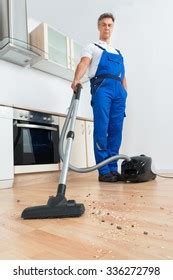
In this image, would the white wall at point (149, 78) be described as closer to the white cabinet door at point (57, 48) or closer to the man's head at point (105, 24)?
the white cabinet door at point (57, 48)

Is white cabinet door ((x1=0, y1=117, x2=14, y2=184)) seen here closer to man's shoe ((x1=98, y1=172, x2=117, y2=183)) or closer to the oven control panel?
the oven control panel

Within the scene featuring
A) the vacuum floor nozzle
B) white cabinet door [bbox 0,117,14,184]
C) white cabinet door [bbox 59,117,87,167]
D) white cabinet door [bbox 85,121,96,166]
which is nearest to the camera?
the vacuum floor nozzle

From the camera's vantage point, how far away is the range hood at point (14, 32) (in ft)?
7.78

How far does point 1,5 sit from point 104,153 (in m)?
1.86

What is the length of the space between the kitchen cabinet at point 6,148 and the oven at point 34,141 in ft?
0.38

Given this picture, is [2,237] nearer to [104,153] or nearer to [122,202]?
[122,202]

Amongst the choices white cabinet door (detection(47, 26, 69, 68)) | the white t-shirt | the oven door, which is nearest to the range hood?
white cabinet door (detection(47, 26, 69, 68))

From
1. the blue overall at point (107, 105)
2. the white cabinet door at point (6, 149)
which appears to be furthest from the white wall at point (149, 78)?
the white cabinet door at point (6, 149)

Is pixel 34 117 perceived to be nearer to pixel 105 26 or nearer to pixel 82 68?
pixel 82 68

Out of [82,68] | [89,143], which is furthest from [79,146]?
[82,68]

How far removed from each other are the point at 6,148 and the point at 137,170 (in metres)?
1.00

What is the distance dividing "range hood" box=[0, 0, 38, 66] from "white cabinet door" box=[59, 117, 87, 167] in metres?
0.89

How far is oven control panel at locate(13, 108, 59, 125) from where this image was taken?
198cm
